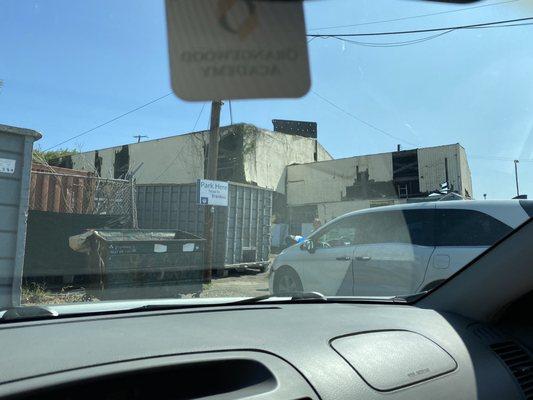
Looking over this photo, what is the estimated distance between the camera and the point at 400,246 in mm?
5809

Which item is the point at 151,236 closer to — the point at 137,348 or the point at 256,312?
the point at 256,312

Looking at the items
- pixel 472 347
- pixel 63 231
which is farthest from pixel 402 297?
pixel 63 231

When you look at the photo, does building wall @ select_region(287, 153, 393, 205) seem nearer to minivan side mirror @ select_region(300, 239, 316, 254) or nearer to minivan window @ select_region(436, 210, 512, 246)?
minivan side mirror @ select_region(300, 239, 316, 254)

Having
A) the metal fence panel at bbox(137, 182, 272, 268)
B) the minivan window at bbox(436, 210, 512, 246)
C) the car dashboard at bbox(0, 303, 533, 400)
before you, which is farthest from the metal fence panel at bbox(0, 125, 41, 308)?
the metal fence panel at bbox(137, 182, 272, 268)

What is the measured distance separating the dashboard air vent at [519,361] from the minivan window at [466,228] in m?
1.64

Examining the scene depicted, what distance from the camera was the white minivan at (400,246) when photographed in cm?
507

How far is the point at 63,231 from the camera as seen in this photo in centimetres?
1062

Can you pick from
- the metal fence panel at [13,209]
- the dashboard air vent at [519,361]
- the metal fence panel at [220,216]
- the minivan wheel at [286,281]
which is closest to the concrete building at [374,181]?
the minivan wheel at [286,281]

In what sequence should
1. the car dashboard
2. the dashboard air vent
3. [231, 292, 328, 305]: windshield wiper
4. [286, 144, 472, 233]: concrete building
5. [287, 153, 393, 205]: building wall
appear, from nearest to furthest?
the car dashboard < the dashboard air vent < [231, 292, 328, 305]: windshield wiper < [286, 144, 472, 233]: concrete building < [287, 153, 393, 205]: building wall

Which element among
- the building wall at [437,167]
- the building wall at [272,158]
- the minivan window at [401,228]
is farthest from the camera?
the building wall at [272,158]

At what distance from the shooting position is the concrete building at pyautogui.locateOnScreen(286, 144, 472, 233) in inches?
172

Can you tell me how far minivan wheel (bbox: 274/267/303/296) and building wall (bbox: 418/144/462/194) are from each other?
247 centimetres

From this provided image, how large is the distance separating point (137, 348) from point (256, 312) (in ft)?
3.33

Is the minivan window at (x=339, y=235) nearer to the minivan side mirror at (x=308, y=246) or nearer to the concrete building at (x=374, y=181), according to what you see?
the minivan side mirror at (x=308, y=246)
